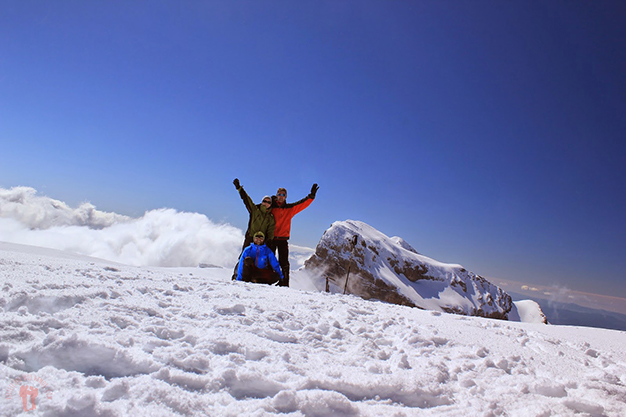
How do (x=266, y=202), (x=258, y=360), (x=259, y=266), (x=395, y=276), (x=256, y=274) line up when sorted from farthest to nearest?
1. (x=395, y=276)
2. (x=266, y=202)
3. (x=259, y=266)
4. (x=256, y=274)
5. (x=258, y=360)

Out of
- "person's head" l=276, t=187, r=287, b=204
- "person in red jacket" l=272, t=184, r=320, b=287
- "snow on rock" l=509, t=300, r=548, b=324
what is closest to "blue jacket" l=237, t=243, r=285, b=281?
"person in red jacket" l=272, t=184, r=320, b=287

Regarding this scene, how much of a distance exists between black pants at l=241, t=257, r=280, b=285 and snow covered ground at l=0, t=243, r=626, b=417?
11.2 ft

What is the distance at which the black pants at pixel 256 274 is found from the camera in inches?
292

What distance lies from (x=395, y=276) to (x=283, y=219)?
26.8 metres

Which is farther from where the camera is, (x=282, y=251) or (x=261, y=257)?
(x=282, y=251)

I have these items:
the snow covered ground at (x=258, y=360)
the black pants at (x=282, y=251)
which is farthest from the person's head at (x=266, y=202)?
the snow covered ground at (x=258, y=360)

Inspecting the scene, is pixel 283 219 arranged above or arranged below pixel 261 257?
above

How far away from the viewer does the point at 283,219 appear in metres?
9.24

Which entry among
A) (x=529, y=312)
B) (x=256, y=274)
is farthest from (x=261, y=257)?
(x=529, y=312)

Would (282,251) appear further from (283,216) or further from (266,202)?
(266,202)

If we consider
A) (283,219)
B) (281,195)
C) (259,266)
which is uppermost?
(281,195)

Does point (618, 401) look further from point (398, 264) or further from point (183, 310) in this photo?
point (398, 264)

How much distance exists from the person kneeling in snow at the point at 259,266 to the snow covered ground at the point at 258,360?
3.41 metres

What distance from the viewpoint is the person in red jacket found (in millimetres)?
9141
